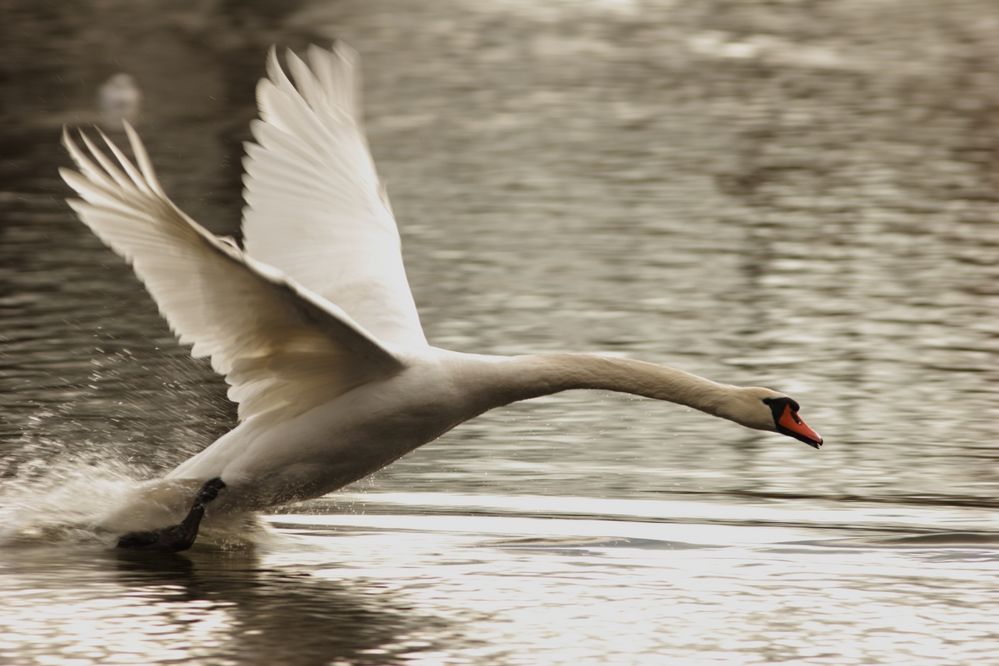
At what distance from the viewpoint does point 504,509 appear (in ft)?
30.1

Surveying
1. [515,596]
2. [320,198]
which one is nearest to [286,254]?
[320,198]

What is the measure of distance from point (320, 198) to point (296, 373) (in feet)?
4.79

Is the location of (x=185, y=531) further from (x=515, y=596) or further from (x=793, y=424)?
(x=793, y=424)

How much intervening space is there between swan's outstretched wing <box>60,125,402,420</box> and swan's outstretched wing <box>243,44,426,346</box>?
86 cm

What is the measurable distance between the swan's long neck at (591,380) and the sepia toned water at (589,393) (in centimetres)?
68

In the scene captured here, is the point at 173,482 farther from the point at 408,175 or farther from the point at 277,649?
the point at 408,175

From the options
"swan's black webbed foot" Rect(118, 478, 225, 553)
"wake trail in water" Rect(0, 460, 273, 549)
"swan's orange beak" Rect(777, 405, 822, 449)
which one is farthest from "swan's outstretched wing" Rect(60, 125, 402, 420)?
"swan's orange beak" Rect(777, 405, 822, 449)

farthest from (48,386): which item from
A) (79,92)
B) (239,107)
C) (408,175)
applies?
(79,92)

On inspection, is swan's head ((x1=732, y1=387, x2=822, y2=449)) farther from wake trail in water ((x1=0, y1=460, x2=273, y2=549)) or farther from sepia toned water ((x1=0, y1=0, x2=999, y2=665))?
wake trail in water ((x1=0, y1=460, x2=273, y2=549))

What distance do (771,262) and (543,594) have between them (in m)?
8.25

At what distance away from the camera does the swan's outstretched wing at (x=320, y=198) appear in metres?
9.16

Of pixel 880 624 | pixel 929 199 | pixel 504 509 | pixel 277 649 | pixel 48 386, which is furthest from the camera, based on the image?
pixel 929 199

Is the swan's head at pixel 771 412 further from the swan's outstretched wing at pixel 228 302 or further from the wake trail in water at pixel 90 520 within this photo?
the wake trail in water at pixel 90 520

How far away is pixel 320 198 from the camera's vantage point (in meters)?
9.37
